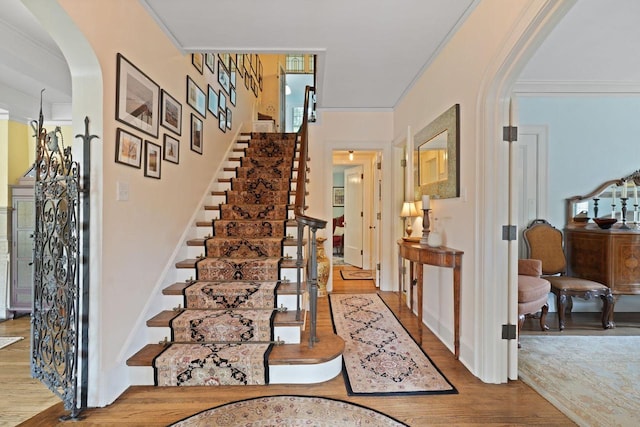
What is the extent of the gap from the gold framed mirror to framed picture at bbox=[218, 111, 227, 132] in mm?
2483

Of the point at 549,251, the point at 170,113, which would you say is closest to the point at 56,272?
the point at 170,113

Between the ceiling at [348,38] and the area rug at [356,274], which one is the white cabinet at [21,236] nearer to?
the ceiling at [348,38]

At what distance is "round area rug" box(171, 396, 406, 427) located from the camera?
1.76m

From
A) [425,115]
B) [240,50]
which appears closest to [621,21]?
[425,115]

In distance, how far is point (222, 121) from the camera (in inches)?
167

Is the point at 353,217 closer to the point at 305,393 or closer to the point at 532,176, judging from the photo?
the point at 532,176

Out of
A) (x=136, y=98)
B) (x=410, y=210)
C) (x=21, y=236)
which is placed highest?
(x=136, y=98)

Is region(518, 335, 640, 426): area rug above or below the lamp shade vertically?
below

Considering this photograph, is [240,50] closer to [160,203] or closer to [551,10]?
[160,203]

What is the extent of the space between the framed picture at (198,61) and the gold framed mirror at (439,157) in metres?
2.51

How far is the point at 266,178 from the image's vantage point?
433cm

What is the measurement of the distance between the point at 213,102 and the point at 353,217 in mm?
3956

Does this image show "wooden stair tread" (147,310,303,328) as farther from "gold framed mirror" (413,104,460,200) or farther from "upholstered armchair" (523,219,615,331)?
"upholstered armchair" (523,219,615,331)

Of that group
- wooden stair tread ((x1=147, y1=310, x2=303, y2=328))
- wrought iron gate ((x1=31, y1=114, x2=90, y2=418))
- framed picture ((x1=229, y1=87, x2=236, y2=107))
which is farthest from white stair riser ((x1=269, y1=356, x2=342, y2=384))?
framed picture ((x1=229, y1=87, x2=236, y2=107))
